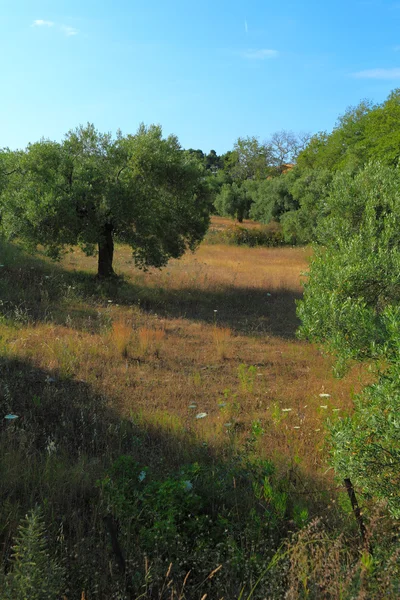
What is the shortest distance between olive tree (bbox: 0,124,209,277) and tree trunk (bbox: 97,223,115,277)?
0.11 ft

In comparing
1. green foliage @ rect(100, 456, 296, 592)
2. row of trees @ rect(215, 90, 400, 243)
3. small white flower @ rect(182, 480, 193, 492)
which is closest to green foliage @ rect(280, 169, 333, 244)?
row of trees @ rect(215, 90, 400, 243)

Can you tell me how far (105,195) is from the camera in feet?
43.1

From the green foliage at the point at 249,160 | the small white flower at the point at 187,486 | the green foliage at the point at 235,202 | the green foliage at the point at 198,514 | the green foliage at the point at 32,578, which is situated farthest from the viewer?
the green foliage at the point at 249,160

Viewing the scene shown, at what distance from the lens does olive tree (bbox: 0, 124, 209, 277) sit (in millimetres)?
13031

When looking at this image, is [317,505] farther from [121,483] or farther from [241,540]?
[121,483]

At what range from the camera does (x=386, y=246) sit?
231 inches

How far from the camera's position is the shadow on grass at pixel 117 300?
1088 centimetres

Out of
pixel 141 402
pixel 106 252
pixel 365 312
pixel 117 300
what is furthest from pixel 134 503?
pixel 106 252

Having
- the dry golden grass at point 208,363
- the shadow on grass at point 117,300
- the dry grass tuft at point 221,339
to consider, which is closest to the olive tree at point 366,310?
the dry golden grass at point 208,363

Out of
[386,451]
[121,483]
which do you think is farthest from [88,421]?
[386,451]

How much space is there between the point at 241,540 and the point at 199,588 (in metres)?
0.43

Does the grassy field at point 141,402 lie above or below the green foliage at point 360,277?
below

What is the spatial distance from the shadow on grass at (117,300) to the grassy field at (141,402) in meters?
0.07

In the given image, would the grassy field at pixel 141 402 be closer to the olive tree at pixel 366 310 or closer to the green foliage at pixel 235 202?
the olive tree at pixel 366 310
